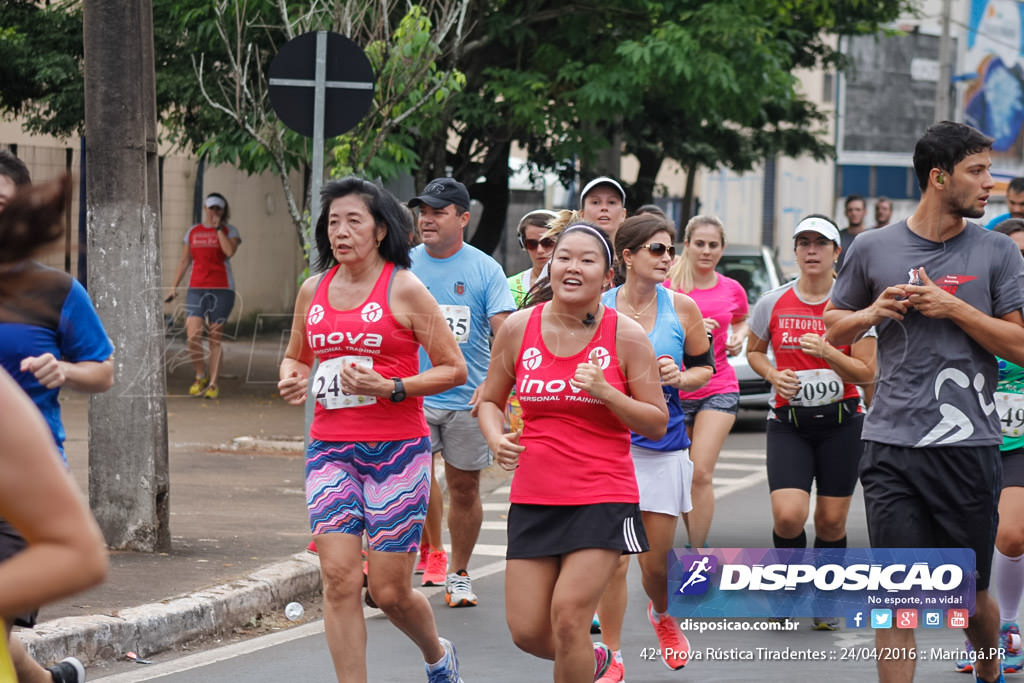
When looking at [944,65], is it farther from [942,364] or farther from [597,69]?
[942,364]

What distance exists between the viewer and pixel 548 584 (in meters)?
4.98

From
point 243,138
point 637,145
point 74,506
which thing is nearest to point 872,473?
point 74,506

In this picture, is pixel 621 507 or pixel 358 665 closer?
pixel 621 507

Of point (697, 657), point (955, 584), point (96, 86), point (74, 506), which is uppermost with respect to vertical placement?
point (96, 86)

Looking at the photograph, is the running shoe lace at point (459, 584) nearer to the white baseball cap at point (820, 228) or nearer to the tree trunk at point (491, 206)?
the white baseball cap at point (820, 228)

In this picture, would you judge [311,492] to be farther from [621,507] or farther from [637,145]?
[637,145]

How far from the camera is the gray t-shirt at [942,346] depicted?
5160 millimetres

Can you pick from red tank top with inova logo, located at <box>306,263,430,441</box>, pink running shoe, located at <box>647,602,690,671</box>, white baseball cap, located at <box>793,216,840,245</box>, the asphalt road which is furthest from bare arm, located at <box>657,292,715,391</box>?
red tank top with inova logo, located at <box>306,263,430,441</box>

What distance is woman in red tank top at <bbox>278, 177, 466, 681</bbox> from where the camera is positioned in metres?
5.46

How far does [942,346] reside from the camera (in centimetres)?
516

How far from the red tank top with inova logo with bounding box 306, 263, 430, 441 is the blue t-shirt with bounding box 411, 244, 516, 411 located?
219 centimetres

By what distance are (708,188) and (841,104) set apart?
576cm

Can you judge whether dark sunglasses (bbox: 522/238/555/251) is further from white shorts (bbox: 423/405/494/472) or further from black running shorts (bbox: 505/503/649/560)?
black running shorts (bbox: 505/503/649/560)

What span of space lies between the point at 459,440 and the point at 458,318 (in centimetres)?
64
